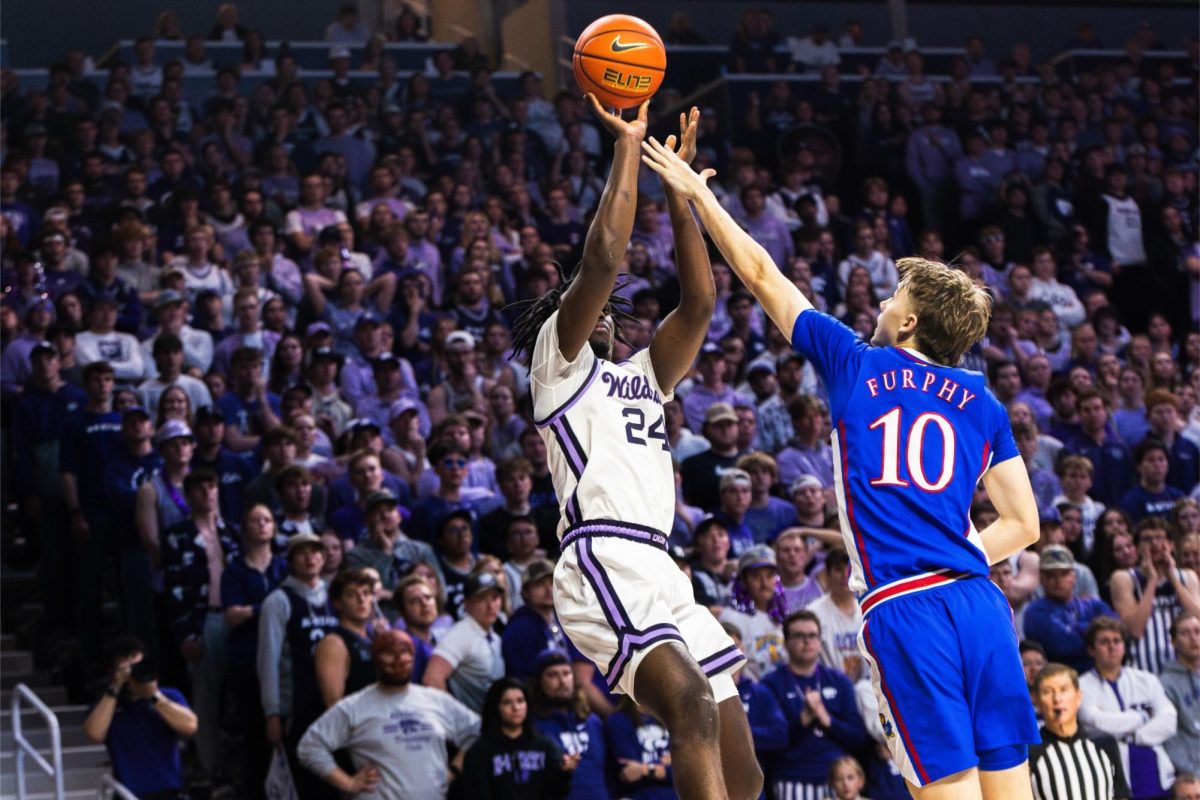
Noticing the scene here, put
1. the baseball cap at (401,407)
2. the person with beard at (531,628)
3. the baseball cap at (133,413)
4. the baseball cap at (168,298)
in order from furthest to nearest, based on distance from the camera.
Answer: the baseball cap at (168,298)
the baseball cap at (401,407)
the baseball cap at (133,413)
the person with beard at (531,628)

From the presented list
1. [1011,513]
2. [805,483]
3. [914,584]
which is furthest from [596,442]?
[805,483]

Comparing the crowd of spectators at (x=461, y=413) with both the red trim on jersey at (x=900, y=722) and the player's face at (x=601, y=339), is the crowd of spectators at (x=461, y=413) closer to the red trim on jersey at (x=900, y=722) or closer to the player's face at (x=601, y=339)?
the player's face at (x=601, y=339)

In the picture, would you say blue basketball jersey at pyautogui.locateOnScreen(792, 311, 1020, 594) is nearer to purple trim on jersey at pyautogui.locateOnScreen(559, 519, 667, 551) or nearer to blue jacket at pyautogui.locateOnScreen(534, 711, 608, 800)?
purple trim on jersey at pyautogui.locateOnScreen(559, 519, 667, 551)

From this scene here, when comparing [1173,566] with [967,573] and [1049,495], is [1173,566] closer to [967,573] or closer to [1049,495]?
[1049,495]

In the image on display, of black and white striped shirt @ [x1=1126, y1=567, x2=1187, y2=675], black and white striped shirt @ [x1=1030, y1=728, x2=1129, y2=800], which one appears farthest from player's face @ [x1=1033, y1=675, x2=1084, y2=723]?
black and white striped shirt @ [x1=1126, y1=567, x2=1187, y2=675]

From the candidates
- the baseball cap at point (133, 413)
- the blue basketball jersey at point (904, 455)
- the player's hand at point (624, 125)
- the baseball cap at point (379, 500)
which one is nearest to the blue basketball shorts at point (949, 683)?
the blue basketball jersey at point (904, 455)

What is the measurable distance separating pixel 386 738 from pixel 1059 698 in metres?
3.75

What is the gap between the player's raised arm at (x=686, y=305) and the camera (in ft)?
20.1

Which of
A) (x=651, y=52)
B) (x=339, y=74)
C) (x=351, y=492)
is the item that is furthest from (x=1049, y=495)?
(x=339, y=74)

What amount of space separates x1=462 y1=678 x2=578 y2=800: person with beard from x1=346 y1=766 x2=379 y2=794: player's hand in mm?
491

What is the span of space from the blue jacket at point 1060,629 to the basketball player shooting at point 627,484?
17.7ft

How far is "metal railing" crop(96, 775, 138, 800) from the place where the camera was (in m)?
8.72

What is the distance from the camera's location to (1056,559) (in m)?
11.0

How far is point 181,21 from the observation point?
20.3 m
